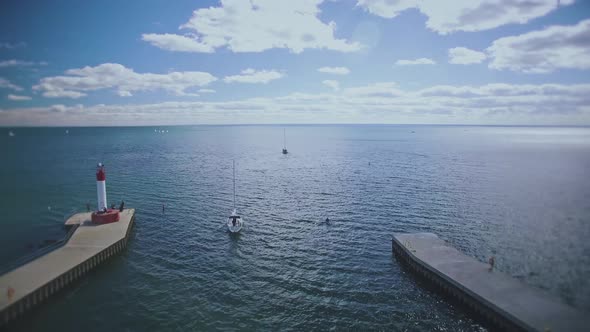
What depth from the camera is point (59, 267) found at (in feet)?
99.8

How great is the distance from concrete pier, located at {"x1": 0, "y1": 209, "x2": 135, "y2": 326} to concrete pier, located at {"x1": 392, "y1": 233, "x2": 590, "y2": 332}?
32772mm

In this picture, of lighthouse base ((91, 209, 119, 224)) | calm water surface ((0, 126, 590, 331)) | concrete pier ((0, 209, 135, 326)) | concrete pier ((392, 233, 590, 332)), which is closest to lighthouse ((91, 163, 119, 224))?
lighthouse base ((91, 209, 119, 224))

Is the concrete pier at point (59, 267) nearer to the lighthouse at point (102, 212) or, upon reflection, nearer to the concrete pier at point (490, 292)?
the lighthouse at point (102, 212)

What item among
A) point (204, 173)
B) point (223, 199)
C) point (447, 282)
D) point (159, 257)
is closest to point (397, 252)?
point (447, 282)

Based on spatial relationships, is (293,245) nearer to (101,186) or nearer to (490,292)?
(490,292)

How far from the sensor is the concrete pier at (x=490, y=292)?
2372 centimetres

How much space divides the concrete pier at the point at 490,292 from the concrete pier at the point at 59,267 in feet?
108

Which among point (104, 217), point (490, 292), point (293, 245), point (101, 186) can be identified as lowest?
point (293, 245)

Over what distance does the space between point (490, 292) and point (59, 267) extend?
3845 cm

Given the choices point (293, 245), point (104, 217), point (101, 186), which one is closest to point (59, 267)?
point (104, 217)

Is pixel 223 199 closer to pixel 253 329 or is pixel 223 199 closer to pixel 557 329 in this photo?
pixel 253 329

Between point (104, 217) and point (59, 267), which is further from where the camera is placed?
point (104, 217)

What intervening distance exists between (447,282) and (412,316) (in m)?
5.84

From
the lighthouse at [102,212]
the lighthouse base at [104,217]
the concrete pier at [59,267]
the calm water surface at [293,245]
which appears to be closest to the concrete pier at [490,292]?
the calm water surface at [293,245]
